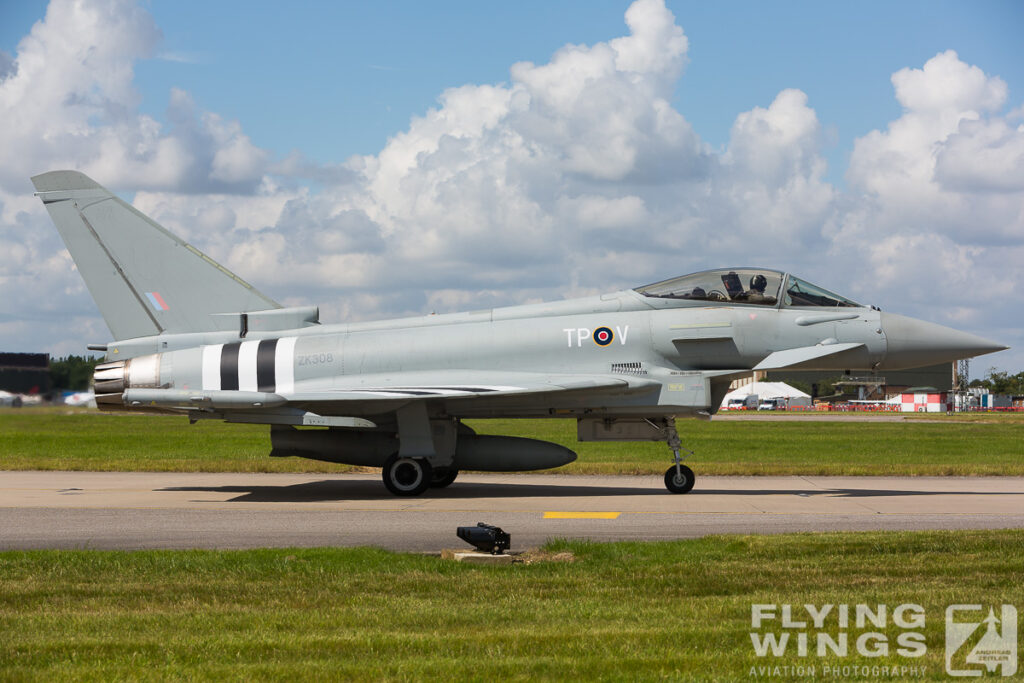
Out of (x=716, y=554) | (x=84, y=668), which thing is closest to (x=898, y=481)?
(x=716, y=554)

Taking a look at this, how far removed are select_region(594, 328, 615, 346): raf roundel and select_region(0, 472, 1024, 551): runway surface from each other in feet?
8.46

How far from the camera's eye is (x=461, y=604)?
24.6ft

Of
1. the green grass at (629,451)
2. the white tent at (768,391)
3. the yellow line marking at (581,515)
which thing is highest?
the white tent at (768,391)

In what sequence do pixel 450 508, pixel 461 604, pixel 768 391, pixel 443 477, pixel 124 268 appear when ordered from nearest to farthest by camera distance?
pixel 461 604, pixel 450 508, pixel 124 268, pixel 443 477, pixel 768 391

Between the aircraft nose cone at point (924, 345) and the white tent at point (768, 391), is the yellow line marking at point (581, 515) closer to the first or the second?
the aircraft nose cone at point (924, 345)

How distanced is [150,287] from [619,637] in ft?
45.2

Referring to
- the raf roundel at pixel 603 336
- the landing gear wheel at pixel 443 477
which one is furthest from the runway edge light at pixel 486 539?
the landing gear wheel at pixel 443 477

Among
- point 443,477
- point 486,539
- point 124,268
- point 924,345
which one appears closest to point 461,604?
point 486,539

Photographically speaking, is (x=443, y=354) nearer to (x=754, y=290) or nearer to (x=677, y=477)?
(x=677, y=477)

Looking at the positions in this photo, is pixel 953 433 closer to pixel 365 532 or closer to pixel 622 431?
pixel 622 431

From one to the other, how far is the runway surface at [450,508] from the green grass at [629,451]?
1345 millimetres

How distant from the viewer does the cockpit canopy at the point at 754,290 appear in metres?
16.5

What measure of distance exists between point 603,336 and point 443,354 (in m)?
2.77

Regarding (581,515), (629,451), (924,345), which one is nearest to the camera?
(581,515)
